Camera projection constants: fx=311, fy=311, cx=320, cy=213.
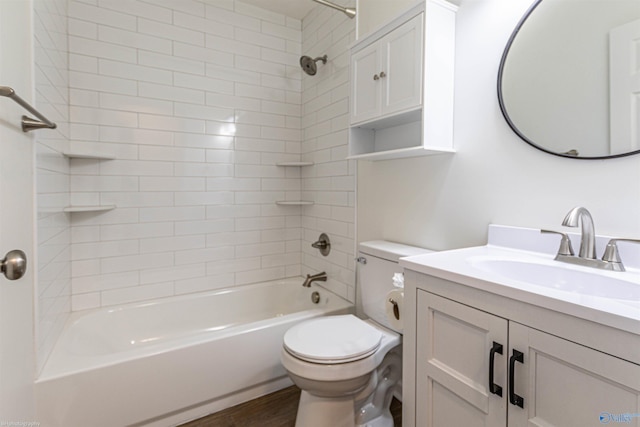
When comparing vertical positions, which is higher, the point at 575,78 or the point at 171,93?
the point at 171,93

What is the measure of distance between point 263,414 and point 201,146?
70.3 inches

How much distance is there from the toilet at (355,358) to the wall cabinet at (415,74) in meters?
0.58

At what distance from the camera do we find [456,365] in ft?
2.92

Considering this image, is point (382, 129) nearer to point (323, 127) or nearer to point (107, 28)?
point (323, 127)

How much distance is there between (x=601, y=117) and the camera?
3.27 ft

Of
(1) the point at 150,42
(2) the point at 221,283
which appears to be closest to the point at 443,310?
(2) the point at 221,283

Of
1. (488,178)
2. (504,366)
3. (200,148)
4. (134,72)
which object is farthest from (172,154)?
(504,366)

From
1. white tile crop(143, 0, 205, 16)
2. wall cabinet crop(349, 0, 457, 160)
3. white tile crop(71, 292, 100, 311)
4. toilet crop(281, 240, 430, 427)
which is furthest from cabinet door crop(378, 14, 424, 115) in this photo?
white tile crop(71, 292, 100, 311)

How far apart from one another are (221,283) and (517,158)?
2.10 meters

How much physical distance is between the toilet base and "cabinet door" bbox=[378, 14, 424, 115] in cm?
134

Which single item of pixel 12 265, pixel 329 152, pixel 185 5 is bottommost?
pixel 12 265

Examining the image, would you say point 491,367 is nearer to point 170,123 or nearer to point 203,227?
point 203,227

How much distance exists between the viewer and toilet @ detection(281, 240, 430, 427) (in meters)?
1.26

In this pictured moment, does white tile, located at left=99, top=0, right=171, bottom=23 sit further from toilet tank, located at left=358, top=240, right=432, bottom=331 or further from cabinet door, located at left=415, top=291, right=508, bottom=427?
cabinet door, located at left=415, top=291, right=508, bottom=427
